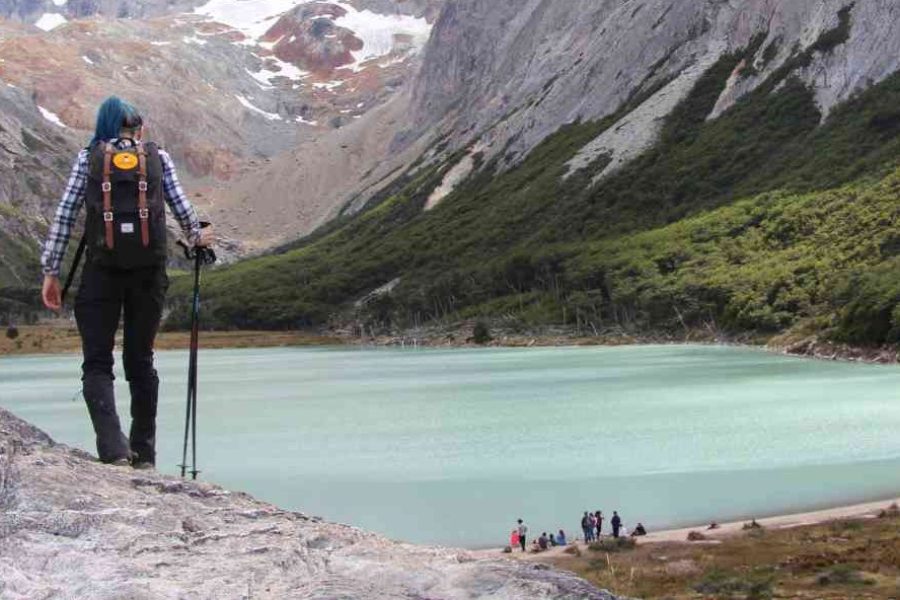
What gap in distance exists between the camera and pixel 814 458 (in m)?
36.3

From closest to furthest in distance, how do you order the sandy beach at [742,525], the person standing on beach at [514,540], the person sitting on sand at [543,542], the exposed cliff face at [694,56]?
the sandy beach at [742,525] → the person sitting on sand at [543,542] → the person standing on beach at [514,540] → the exposed cliff face at [694,56]

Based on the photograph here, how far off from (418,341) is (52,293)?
134 metres

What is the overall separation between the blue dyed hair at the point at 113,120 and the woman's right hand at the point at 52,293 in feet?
2.94

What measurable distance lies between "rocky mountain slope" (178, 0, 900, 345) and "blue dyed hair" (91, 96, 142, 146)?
72.1m

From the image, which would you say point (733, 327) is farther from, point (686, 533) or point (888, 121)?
point (686, 533)

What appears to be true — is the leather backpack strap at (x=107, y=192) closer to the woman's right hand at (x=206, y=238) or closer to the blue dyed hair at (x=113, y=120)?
the blue dyed hair at (x=113, y=120)

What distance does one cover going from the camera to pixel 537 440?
44031 millimetres

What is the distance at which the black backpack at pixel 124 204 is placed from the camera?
705cm

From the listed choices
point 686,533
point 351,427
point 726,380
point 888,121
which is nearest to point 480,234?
point 888,121

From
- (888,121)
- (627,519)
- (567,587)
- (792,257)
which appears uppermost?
(888,121)

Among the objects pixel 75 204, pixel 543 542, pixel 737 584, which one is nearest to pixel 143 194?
pixel 75 204

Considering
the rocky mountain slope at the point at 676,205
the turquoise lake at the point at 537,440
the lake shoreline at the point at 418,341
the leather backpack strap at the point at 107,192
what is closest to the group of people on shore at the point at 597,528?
the turquoise lake at the point at 537,440

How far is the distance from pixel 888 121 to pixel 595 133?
186ft

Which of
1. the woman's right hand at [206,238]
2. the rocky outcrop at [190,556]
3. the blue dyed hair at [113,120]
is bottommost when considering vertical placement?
the rocky outcrop at [190,556]
